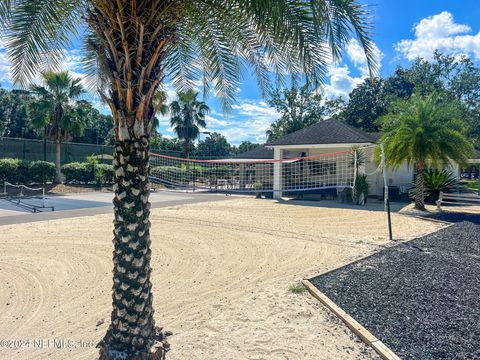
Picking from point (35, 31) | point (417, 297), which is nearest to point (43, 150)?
point (35, 31)

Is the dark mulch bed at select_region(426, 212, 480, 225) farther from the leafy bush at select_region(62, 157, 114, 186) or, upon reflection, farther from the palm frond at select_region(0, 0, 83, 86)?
the leafy bush at select_region(62, 157, 114, 186)

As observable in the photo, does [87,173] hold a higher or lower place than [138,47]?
lower

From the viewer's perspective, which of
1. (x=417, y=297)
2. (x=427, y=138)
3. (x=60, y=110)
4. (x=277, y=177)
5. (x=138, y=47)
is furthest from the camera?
(x=60, y=110)

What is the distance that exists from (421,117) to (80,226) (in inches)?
511

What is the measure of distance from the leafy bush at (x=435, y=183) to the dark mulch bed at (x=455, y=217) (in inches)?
139

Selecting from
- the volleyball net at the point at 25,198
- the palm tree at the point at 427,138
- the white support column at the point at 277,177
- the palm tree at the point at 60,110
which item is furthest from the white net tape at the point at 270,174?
the palm tree at the point at 60,110

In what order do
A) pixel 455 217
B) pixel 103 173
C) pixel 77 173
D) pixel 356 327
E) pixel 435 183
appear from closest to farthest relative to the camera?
pixel 356 327
pixel 455 217
pixel 435 183
pixel 77 173
pixel 103 173

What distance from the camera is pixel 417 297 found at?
4785 millimetres

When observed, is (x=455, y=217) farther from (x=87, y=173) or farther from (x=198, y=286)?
(x=87, y=173)

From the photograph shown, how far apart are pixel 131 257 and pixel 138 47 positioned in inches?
70.0

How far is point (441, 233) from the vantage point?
31.8 ft

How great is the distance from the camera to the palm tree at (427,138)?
13.1 metres

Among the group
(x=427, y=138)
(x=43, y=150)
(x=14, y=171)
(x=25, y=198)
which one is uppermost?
(x=43, y=150)

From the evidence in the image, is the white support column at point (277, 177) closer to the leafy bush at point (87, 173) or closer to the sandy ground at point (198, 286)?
the sandy ground at point (198, 286)
